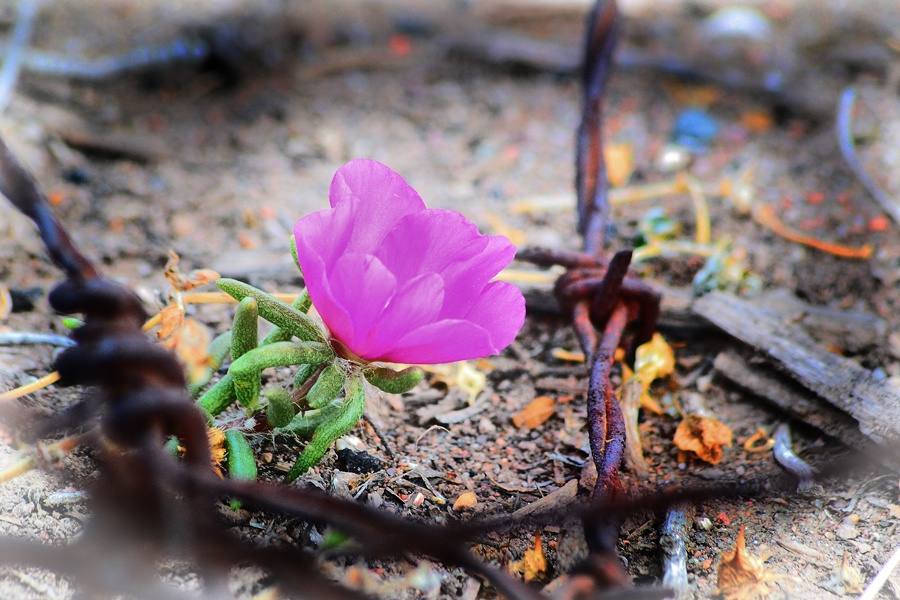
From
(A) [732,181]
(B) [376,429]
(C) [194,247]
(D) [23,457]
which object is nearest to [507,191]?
(A) [732,181]

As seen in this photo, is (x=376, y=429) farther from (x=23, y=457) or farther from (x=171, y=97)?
(x=171, y=97)

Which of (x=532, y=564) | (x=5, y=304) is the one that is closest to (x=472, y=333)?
(x=532, y=564)

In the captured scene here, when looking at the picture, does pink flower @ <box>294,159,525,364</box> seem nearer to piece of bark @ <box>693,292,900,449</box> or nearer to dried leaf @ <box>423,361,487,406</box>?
Answer: dried leaf @ <box>423,361,487,406</box>

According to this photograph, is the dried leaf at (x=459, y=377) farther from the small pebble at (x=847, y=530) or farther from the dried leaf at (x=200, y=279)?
the small pebble at (x=847, y=530)

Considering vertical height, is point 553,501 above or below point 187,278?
below

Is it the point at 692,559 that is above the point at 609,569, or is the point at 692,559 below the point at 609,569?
below

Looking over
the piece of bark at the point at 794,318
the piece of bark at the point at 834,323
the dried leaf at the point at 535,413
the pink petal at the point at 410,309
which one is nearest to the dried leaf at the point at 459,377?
the dried leaf at the point at 535,413

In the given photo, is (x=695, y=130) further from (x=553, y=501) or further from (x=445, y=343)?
(x=445, y=343)
